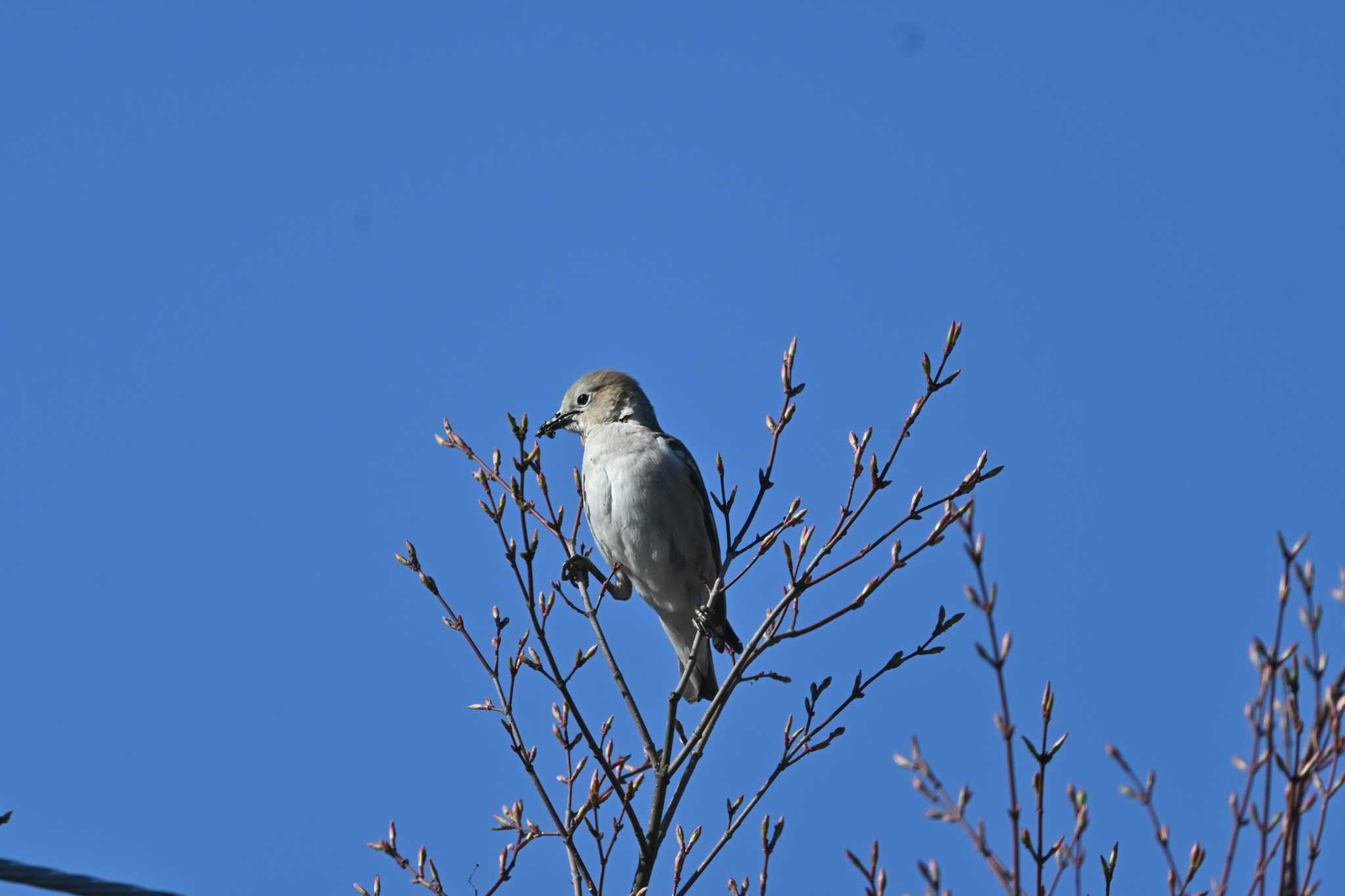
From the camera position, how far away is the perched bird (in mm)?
7797

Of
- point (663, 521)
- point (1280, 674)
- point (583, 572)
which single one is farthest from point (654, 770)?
point (663, 521)

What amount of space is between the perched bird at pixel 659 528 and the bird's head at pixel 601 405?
397 millimetres

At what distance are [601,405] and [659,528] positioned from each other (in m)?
1.31

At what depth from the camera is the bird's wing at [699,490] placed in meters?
8.06

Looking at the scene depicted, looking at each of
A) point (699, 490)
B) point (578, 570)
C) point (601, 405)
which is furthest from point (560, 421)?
point (578, 570)

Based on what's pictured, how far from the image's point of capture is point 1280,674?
10.2ft

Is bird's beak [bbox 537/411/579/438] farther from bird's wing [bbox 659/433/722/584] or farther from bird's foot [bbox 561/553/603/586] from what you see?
bird's foot [bbox 561/553/603/586]

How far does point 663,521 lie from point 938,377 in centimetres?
318

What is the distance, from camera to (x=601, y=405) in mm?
8852

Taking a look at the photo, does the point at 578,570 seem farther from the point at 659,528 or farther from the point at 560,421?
the point at 560,421

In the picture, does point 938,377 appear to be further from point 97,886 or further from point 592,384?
point 592,384

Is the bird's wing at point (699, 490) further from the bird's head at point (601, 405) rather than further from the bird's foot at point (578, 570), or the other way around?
the bird's foot at point (578, 570)

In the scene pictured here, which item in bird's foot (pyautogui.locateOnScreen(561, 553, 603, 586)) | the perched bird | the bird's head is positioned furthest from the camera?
the bird's head

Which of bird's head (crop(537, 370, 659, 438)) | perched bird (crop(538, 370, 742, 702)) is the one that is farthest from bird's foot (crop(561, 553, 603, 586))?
bird's head (crop(537, 370, 659, 438))
